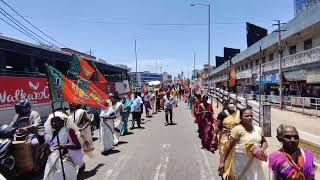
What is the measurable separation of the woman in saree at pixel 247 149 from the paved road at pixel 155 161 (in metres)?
3.29

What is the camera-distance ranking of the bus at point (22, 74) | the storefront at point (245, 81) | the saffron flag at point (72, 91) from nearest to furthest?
the saffron flag at point (72, 91) < the bus at point (22, 74) < the storefront at point (245, 81)

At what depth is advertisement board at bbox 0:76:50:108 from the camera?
1368 cm

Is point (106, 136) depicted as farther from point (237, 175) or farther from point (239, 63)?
point (239, 63)

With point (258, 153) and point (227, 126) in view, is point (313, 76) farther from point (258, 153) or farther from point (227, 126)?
point (258, 153)

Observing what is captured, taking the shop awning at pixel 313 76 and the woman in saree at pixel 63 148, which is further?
the shop awning at pixel 313 76

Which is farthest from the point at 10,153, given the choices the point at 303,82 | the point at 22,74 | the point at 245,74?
the point at 245,74

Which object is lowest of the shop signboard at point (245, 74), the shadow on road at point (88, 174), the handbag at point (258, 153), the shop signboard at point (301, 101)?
the shadow on road at point (88, 174)

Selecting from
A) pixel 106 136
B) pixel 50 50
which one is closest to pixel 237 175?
pixel 106 136

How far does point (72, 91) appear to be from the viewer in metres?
7.64

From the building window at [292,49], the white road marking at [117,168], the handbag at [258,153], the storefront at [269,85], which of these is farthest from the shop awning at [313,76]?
the handbag at [258,153]

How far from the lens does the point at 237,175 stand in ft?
20.2

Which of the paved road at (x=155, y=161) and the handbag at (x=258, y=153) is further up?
the handbag at (x=258, y=153)

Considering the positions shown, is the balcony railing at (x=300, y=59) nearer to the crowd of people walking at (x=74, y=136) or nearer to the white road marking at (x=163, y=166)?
the crowd of people walking at (x=74, y=136)

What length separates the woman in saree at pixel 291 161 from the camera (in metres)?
4.16
